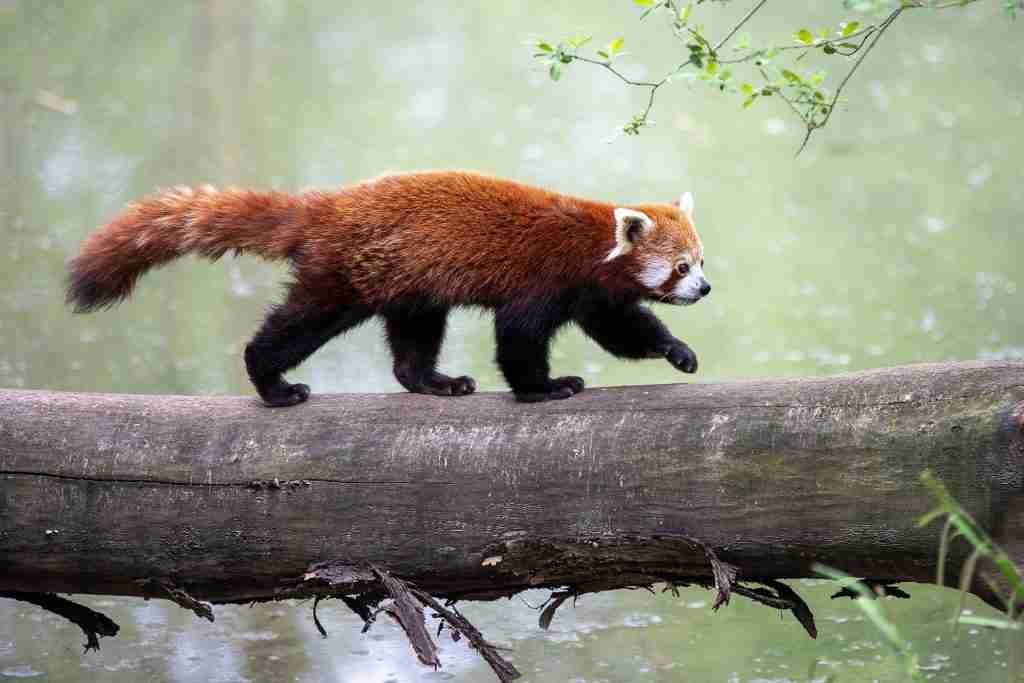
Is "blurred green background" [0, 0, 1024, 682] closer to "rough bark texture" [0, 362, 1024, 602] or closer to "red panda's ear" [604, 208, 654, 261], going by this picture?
"red panda's ear" [604, 208, 654, 261]

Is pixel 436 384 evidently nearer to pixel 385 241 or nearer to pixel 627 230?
pixel 385 241

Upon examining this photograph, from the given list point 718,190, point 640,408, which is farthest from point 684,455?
point 718,190

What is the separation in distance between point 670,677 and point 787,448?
1039 millimetres

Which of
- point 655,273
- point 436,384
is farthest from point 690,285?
point 436,384

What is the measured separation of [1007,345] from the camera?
5.30 m

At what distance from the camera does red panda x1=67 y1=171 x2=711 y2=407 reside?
10.4 feet

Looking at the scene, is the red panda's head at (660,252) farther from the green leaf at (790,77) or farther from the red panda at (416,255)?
the green leaf at (790,77)

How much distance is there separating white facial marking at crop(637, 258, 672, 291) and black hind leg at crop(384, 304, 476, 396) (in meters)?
0.54

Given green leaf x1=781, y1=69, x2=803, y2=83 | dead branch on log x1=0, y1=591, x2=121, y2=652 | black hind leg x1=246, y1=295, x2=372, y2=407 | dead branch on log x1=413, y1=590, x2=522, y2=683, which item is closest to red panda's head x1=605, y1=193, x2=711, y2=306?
green leaf x1=781, y1=69, x2=803, y2=83

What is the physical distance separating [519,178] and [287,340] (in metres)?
3.59

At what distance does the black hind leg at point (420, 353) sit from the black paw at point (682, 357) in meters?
0.54

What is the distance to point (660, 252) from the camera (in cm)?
325

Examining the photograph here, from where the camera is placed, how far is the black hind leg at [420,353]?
11.2ft

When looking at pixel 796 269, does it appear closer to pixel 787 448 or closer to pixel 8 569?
pixel 787 448
